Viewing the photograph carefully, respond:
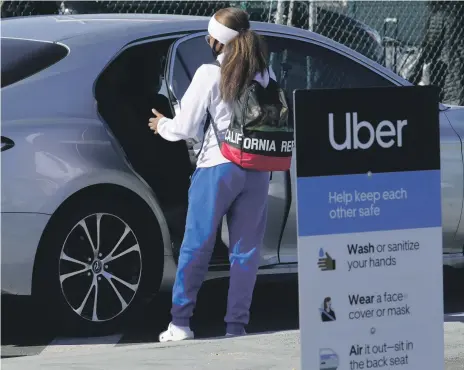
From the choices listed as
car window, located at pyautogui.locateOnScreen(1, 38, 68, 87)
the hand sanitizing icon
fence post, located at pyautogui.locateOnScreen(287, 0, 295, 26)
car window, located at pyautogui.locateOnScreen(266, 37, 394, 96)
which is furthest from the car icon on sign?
fence post, located at pyautogui.locateOnScreen(287, 0, 295, 26)

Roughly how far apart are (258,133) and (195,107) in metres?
0.37

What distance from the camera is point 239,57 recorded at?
618 cm

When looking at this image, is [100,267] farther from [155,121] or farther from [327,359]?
[327,359]

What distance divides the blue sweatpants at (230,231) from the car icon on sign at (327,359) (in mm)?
2184

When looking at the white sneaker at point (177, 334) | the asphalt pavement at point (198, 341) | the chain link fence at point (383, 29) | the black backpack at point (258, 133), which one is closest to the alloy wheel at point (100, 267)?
the asphalt pavement at point (198, 341)

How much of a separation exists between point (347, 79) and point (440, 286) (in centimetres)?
327

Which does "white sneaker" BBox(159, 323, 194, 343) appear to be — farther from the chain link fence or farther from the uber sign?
the chain link fence

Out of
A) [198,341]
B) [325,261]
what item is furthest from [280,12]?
[325,261]

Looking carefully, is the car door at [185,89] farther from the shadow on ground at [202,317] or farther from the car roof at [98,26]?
the shadow on ground at [202,317]

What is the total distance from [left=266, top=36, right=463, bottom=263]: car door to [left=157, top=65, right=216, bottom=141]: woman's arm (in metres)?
1.20

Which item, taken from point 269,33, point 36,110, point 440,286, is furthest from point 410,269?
point 269,33

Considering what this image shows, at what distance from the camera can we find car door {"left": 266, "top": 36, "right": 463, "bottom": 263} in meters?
7.39

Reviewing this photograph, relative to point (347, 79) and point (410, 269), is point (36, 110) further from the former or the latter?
point (410, 269)

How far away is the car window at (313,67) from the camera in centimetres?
738
